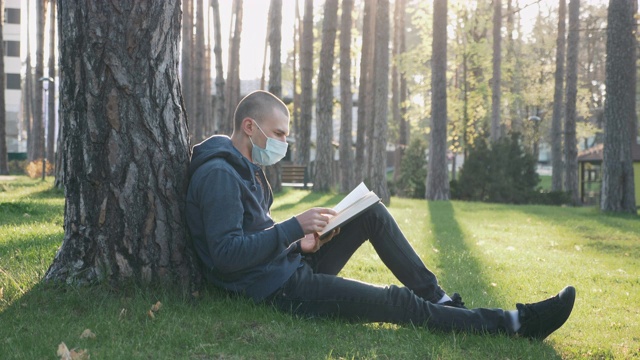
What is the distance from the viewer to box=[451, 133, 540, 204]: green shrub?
28656mm

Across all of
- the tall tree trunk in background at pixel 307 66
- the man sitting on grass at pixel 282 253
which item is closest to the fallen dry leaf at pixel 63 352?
the man sitting on grass at pixel 282 253

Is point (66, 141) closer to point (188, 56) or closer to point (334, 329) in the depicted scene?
point (334, 329)

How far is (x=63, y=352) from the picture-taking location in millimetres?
3973

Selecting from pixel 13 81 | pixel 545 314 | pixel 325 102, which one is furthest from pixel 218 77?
pixel 13 81

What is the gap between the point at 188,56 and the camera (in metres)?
32.1

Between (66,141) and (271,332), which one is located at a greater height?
(66,141)

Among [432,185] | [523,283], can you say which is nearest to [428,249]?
[523,283]

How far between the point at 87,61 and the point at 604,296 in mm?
5248

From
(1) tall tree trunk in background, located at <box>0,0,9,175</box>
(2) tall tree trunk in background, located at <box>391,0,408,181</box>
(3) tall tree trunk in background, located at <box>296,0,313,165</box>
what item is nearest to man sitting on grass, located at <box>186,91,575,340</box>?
(3) tall tree trunk in background, located at <box>296,0,313,165</box>

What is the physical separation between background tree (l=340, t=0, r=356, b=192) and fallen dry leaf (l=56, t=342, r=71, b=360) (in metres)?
24.1

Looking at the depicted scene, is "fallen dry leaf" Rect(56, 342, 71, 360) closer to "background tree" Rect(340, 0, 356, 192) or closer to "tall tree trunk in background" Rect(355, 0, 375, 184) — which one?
"background tree" Rect(340, 0, 356, 192)

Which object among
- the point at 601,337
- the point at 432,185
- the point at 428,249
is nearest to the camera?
the point at 601,337

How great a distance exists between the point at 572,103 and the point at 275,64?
532 inches

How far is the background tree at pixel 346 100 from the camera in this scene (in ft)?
90.2
